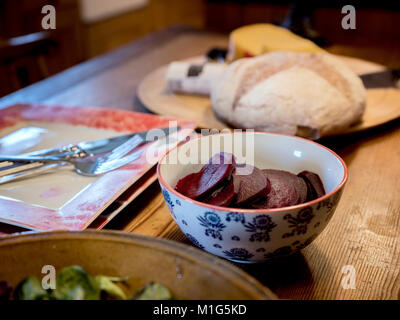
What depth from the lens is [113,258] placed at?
42 centimetres

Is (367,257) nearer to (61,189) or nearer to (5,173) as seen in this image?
(61,189)

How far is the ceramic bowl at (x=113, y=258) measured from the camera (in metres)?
0.39

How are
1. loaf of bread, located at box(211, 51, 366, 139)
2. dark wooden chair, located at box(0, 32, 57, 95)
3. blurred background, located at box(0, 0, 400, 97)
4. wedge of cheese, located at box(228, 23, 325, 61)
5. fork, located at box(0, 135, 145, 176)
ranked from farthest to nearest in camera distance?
blurred background, located at box(0, 0, 400, 97)
dark wooden chair, located at box(0, 32, 57, 95)
wedge of cheese, located at box(228, 23, 325, 61)
loaf of bread, located at box(211, 51, 366, 139)
fork, located at box(0, 135, 145, 176)

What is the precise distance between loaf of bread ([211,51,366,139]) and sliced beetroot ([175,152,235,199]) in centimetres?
35

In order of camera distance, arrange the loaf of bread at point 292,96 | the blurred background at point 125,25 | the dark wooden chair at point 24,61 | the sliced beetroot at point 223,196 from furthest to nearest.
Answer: the blurred background at point 125,25 < the dark wooden chair at point 24,61 < the loaf of bread at point 292,96 < the sliced beetroot at point 223,196

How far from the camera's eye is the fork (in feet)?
2.32

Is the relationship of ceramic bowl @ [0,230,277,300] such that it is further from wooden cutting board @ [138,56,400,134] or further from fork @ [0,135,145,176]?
wooden cutting board @ [138,56,400,134]

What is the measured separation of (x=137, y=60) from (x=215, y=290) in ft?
4.29

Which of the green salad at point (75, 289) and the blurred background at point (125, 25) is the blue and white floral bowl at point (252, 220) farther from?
the blurred background at point (125, 25)

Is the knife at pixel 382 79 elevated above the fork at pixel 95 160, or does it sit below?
above

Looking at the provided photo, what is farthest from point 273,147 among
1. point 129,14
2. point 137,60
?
point 129,14

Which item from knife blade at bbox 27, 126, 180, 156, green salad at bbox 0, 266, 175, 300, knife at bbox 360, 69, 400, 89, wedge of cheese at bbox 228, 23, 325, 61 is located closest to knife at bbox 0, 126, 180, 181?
knife blade at bbox 27, 126, 180, 156

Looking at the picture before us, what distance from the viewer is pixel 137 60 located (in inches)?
62.0

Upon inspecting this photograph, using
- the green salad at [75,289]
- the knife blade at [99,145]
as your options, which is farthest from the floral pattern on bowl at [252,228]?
the knife blade at [99,145]
